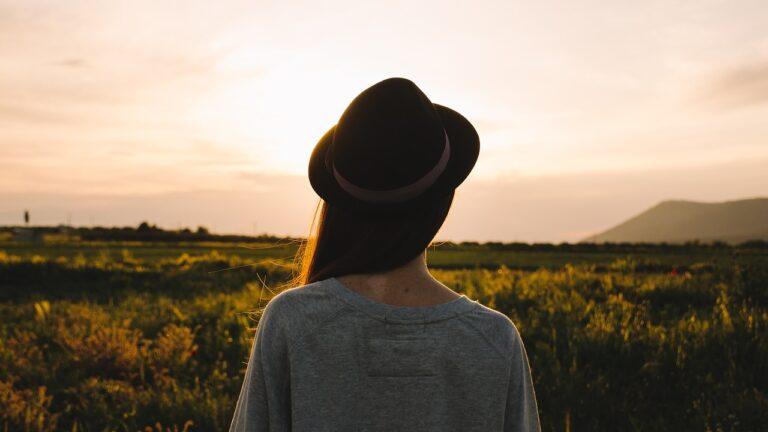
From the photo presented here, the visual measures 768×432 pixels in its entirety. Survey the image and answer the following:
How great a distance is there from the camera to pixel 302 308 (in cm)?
152

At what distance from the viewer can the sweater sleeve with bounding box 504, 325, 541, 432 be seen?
5.50ft

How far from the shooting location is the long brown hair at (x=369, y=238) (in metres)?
1.54

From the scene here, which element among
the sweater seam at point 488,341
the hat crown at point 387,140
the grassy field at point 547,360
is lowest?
the grassy field at point 547,360

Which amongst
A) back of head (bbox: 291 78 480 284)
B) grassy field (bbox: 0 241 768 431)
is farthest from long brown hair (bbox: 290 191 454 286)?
grassy field (bbox: 0 241 768 431)

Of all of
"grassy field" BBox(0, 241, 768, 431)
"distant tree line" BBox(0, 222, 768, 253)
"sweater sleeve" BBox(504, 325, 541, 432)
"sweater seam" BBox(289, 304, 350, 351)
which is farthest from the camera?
"distant tree line" BBox(0, 222, 768, 253)

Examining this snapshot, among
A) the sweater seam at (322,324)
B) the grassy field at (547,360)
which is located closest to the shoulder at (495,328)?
the sweater seam at (322,324)

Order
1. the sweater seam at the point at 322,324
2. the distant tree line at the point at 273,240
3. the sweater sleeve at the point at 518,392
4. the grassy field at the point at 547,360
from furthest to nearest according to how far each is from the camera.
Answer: the distant tree line at the point at 273,240, the grassy field at the point at 547,360, the sweater sleeve at the point at 518,392, the sweater seam at the point at 322,324

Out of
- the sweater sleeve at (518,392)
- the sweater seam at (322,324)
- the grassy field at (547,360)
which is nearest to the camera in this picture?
the sweater seam at (322,324)

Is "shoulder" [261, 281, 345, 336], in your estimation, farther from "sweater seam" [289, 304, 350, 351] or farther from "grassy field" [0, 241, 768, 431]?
"grassy field" [0, 241, 768, 431]

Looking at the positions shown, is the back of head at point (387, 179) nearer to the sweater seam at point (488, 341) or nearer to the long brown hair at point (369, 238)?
the long brown hair at point (369, 238)

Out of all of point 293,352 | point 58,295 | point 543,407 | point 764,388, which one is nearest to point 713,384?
point 764,388

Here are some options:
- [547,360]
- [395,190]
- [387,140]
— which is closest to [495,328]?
[395,190]

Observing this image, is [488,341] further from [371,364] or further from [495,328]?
[371,364]

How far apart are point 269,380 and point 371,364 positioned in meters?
0.30
